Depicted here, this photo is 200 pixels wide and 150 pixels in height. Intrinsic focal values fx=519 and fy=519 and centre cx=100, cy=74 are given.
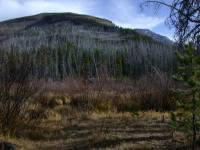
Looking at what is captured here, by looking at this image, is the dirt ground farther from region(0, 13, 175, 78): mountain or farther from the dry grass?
region(0, 13, 175, 78): mountain

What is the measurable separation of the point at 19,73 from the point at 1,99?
0.68 metres

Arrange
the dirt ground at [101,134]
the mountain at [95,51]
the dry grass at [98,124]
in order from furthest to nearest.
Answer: the mountain at [95,51]
the dry grass at [98,124]
the dirt ground at [101,134]

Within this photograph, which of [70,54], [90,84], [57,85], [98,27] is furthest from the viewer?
[98,27]

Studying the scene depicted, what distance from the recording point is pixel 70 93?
795 inches

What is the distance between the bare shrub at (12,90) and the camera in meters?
11.2

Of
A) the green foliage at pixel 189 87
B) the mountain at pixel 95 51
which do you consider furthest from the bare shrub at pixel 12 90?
the mountain at pixel 95 51

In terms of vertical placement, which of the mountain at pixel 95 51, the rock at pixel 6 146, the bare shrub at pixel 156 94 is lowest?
the rock at pixel 6 146

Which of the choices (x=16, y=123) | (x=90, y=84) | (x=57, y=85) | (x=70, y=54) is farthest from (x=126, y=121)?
(x=70, y=54)

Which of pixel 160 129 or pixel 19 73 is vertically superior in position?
pixel 19 73

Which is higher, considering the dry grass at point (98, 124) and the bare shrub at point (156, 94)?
the bare shrub at point (156, 94)

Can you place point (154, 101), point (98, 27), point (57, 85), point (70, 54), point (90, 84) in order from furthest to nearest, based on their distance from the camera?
point (98, 27)
point (70, 54)
point (57, 85)
point (90, 84)
point (154, 101)

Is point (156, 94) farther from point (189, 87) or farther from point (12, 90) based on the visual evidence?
point (189, 87)

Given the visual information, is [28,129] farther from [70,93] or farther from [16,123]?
[70,93]

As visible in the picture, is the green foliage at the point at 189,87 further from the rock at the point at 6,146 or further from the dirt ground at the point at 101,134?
the rock at the point at 6,146
